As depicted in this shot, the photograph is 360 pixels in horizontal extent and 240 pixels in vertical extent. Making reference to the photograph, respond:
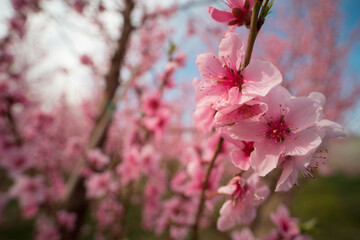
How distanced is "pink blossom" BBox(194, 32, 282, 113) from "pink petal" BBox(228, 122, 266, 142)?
73 mm

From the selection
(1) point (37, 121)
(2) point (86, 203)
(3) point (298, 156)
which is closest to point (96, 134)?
(1) point (37, 121)

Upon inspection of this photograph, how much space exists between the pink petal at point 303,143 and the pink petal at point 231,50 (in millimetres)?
311

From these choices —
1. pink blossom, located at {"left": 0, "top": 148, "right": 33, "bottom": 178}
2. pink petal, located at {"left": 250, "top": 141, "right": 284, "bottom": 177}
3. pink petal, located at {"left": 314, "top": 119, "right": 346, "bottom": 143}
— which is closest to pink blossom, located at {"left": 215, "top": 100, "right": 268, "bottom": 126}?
pink petal, located at {"left": 250, "top": 141, "right": 284, "bottom": 177}

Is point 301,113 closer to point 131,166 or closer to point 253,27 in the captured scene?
point 253,27

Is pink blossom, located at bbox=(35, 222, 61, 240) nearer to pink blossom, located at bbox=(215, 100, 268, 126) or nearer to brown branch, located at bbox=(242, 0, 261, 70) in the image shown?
pink blossom, located at bbox=(215, 100, 268, 126)

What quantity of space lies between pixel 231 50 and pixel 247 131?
0.28 m

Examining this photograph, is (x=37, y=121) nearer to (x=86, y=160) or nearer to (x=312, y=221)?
(x=86, y=160)

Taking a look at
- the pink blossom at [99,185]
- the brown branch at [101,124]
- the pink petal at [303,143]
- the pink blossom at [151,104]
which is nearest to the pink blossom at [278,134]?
the pink petal at [303,143]

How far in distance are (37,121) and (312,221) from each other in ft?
9.44

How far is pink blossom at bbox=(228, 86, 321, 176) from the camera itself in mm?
647

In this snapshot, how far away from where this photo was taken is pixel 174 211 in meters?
2.31

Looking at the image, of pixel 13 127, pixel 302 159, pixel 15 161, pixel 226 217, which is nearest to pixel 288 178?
pixel 302 159

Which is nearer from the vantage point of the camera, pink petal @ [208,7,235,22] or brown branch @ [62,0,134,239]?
pink petal @ [208,7,235,22]

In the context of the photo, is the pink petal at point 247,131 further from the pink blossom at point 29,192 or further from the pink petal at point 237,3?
the pink blossom at point 29,192
